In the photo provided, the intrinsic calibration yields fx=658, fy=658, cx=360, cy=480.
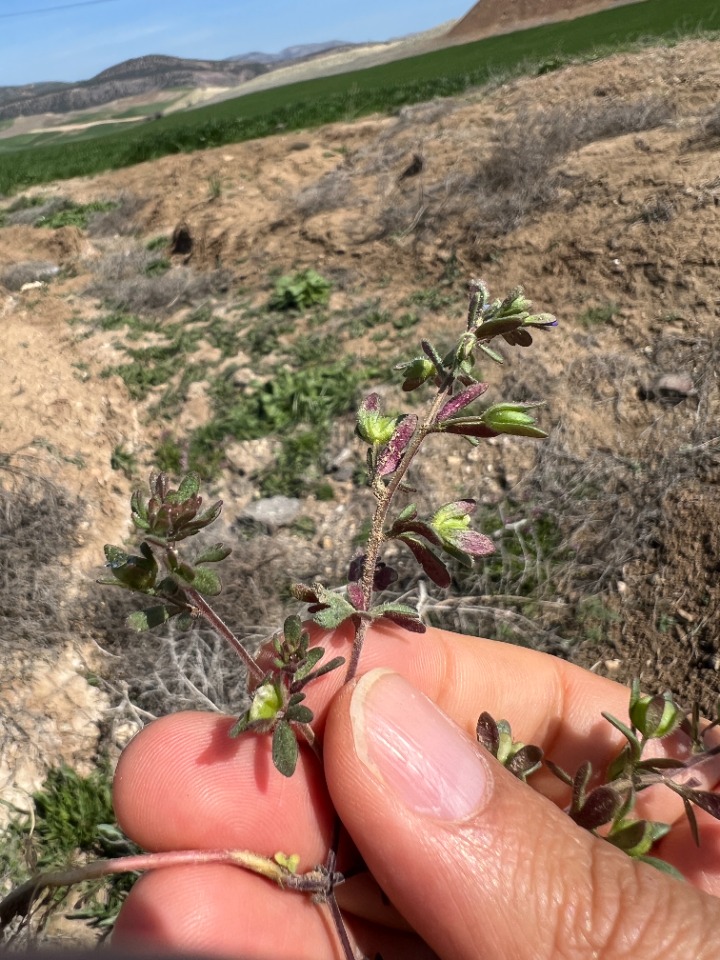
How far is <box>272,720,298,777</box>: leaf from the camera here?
1271 mm

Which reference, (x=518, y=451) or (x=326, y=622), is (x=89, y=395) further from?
(x=326, y=622)

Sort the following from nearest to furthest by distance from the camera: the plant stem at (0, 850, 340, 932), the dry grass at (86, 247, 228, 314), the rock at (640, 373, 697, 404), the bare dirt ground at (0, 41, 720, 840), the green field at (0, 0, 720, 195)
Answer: the plant stem at (0, 850, 340, 932), the bare dirt ground at (0, 41, 720, 840), the rock at (640, 373, 697, 404), the dry grass at (86, 247, 228, 314), the green field at (0, 0, 720, 195)

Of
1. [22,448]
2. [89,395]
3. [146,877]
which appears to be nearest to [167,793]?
[146,877]

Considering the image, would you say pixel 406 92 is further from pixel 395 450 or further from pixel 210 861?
pixel 210 861

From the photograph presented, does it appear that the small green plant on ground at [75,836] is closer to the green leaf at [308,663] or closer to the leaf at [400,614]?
the green leaf at [308,663]

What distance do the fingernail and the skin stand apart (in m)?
0.02

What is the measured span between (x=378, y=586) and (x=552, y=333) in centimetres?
442

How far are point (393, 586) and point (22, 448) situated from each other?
3197 mm

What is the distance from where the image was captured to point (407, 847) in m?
1.45

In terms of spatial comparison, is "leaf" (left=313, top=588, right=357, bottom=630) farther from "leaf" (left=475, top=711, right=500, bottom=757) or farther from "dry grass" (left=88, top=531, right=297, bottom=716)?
"dry grass" (left=88, top=531, right=297, bottom=716)

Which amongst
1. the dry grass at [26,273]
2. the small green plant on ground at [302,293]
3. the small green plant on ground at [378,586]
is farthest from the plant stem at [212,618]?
the dry grass at [26,273]

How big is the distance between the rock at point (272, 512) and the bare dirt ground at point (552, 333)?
204 mm

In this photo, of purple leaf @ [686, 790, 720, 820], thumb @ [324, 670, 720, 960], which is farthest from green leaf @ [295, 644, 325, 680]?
purple leaf @ [686, 790, 720, 820]

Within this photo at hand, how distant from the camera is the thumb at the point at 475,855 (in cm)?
129
